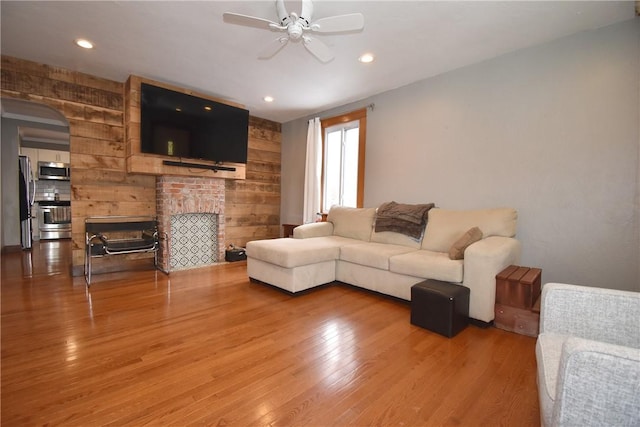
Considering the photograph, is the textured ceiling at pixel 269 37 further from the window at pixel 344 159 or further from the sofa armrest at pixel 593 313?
the sofa armrest at pixel 593 313

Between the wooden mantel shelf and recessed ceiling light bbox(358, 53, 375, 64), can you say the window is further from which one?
the wooden mantel shelf

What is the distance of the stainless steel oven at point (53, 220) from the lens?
666cm

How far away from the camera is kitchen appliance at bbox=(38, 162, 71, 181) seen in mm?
6758

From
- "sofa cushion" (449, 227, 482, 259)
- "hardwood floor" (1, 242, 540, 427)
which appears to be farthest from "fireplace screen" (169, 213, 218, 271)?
"sofa cushion" (449, 227, 482, 259)

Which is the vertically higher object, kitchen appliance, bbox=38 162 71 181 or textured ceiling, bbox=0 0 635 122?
textured ceiling, bbox=0 0 635 122

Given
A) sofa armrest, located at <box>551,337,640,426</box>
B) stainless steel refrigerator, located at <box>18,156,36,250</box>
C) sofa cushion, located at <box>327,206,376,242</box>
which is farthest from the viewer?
stainless steel refrigerator, located at <box>18,156,36,250</box>

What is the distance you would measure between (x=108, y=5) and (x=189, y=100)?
1632mm

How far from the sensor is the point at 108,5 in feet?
7.41

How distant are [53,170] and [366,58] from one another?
26.1 ft

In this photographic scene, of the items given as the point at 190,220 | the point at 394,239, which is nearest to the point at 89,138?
the point at 190,220

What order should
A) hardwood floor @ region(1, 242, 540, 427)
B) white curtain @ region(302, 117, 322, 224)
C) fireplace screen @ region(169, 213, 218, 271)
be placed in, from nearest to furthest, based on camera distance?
1. hardwood floor @ region(1, 242, 540, 427)
2. fireplace screen @ region(169, 213, 218, 271)
3. white curtain @ region(302, 117, 322, 224)

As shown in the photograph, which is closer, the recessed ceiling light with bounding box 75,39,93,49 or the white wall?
the white wall

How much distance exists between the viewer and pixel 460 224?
296cm

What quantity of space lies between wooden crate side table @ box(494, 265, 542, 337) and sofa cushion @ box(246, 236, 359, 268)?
5.32 feet
